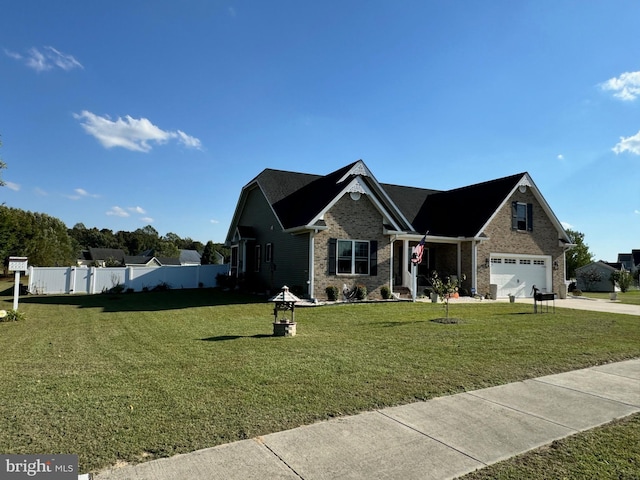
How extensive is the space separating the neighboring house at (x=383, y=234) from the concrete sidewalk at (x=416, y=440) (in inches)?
482

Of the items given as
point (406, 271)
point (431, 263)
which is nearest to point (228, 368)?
point (406, 271)

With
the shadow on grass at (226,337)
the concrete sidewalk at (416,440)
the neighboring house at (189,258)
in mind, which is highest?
the neighboring house at (189,258)

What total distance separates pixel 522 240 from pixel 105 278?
24056mm

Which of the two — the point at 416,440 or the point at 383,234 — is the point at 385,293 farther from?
the point at 416,440

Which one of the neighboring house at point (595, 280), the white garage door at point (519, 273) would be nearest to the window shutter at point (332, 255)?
the white garage door at point (519, 273)

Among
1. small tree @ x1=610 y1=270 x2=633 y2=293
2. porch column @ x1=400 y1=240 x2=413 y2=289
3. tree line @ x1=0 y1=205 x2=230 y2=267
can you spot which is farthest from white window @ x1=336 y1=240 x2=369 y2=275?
small tree @ x1=610 y1=270 x2=633 y2=293

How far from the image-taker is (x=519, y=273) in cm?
2398

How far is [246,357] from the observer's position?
23.8 feet

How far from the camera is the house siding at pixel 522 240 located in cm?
2264

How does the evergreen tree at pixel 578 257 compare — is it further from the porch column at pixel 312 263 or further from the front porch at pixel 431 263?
the porch column at pixel 312 263

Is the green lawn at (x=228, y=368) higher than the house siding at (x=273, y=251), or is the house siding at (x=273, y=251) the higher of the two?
the house siding at (x=273, y=251)

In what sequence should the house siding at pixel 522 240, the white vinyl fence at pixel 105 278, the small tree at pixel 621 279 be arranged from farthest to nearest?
the small tree at pixel 621 279 → the house siding at pixel 522 240 → the white vinyl fence at pixel 105 278

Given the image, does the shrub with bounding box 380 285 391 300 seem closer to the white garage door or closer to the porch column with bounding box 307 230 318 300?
the porch column with bounding box 307 230 318 300

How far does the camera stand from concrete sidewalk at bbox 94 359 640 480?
339 cm
